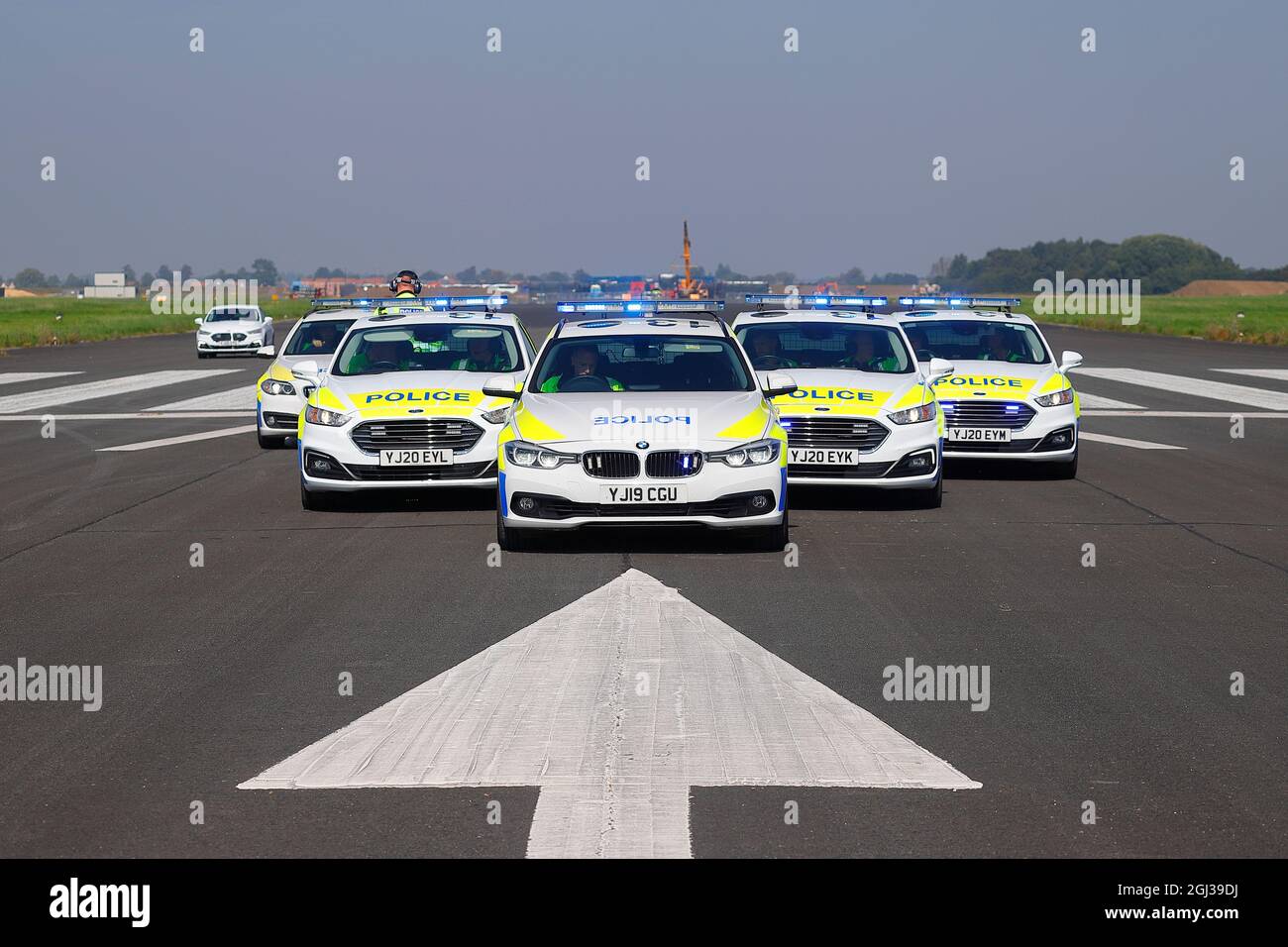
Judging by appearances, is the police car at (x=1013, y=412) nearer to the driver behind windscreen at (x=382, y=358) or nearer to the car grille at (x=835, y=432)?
the car grille at (x=835, y=432)

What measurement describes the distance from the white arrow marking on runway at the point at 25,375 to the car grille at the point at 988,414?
21594 mm

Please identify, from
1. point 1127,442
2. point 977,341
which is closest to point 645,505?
point 977,341

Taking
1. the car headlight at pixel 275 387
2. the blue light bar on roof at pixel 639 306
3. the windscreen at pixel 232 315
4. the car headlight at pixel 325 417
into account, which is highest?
the windscreen at pixel 232 315

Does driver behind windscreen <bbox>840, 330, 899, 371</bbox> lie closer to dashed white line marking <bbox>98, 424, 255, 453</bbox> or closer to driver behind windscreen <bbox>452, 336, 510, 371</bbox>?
driver behind windscreen <bbox>452, 336, 510, 371</bbox>

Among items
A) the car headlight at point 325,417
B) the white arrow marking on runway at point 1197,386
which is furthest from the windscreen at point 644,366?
the white arrow marking on runway at point 1197,386

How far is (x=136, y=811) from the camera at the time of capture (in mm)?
5355

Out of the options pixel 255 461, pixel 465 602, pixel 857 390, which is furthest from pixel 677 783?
pixel 255 461

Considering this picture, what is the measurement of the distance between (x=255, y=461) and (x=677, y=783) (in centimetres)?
1211

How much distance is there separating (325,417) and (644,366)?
272 centimetres

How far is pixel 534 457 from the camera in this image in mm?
10828

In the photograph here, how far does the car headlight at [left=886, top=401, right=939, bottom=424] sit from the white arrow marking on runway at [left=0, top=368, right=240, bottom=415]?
15.5 meters

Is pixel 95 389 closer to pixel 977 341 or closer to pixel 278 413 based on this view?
pixel 278 413

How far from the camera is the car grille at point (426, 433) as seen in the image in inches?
508
